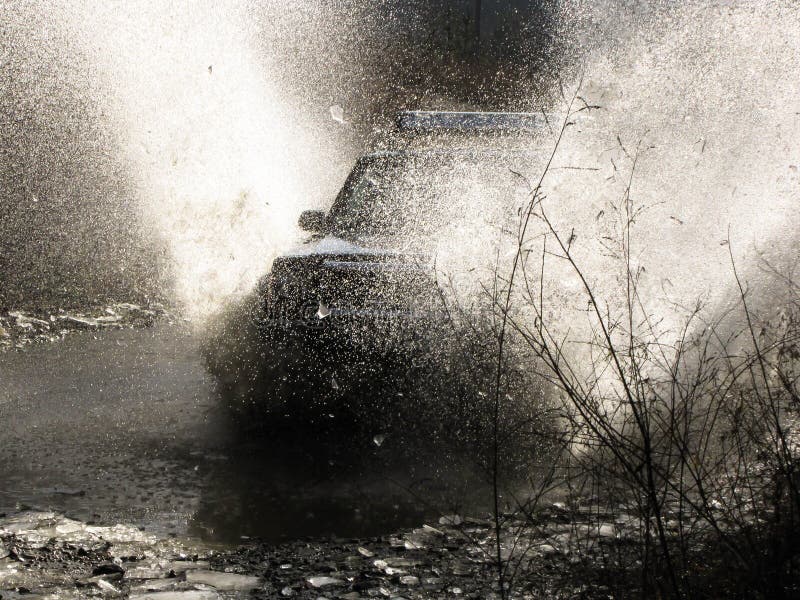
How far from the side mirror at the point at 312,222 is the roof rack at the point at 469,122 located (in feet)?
3.14

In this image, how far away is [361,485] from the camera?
3947 millimetres

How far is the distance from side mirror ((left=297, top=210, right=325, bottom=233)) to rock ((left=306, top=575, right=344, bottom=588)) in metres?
3.26

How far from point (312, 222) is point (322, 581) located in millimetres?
3513

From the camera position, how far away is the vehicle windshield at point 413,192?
5355mm

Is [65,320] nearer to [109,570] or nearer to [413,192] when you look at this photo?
[413,192]

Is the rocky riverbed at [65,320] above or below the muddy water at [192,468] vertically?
above

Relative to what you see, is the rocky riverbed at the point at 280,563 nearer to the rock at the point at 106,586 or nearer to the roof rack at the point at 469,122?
the rock at the point at 106,586

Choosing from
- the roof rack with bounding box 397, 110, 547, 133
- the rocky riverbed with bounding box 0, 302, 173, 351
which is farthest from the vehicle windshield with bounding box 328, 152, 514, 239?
the rocky riverbed with bounding box 0, 302, 173, 351

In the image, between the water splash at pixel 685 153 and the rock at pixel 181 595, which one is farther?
the water splash at pixel 685 153

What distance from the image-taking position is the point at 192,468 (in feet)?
13.6

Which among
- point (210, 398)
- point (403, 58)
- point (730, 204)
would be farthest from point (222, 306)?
point (403, 58)

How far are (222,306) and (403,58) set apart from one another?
1239 centimetres

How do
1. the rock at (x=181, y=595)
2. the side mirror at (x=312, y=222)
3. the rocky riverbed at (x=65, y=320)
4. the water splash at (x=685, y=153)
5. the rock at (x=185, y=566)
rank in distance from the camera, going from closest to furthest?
A: the rock at (x=181, y=595), the rock at (x=185, y=566), the water splash at (x=685, y=153), the side mirror at (x=312, y=222), the rocky riverbed at (x=65, y=320)

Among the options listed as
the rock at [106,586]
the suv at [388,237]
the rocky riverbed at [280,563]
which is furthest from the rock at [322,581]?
the suv at [388,237]
